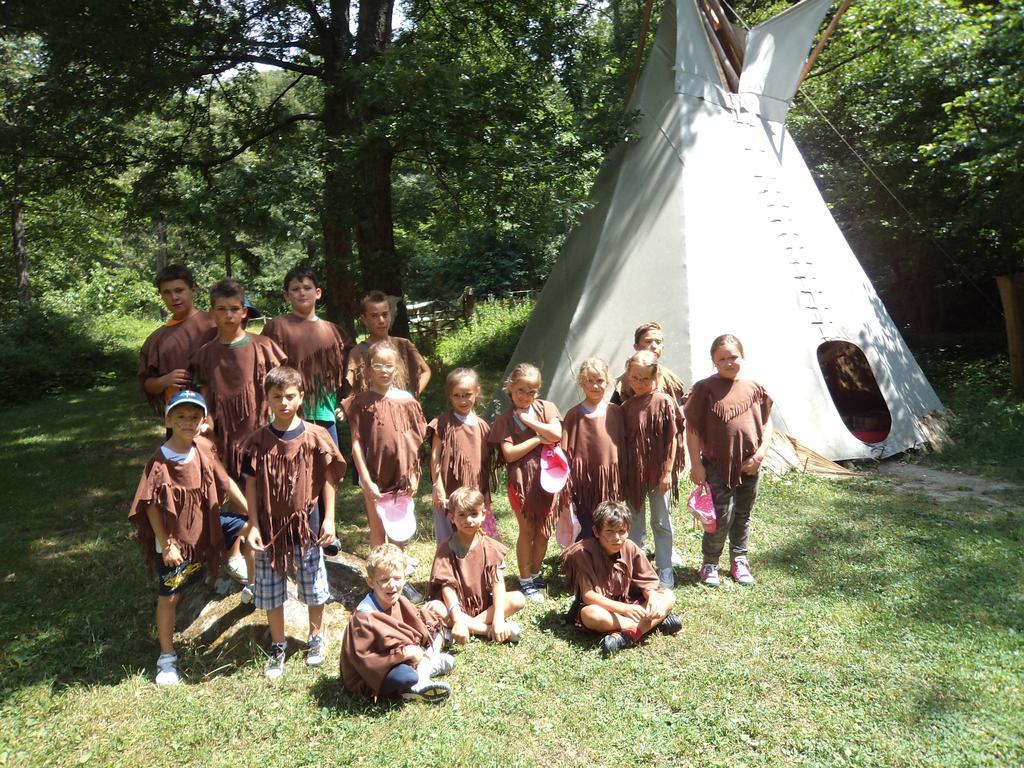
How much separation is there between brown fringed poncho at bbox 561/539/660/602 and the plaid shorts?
4.11 ft

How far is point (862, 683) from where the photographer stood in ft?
11.4

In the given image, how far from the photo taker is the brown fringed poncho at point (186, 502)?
3.60 meters

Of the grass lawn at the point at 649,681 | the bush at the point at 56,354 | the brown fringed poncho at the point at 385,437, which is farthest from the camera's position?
the bush at the point at 56,354

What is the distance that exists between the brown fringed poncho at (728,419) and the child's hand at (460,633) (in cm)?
178

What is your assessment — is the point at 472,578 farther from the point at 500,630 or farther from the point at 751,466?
the point at 751,466

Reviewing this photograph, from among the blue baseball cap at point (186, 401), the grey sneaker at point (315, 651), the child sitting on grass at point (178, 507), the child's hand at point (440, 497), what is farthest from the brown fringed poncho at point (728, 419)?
the blue baseball cap at point (186, 401)

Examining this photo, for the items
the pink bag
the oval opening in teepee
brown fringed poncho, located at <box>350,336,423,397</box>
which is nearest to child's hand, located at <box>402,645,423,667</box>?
brown fringed poncho, located at <box>350,336,423,397</box>

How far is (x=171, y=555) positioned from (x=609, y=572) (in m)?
2.13

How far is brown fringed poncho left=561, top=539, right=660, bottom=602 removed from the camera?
3979mm

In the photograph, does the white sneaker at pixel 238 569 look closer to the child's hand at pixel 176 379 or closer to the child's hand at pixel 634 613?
the child's hand at pixel 176 379

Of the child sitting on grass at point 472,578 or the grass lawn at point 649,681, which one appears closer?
the grass lawn at point 649,681

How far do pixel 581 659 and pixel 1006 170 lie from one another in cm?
777

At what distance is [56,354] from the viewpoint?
46.2 feet

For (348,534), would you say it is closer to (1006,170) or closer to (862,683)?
(862,683)
